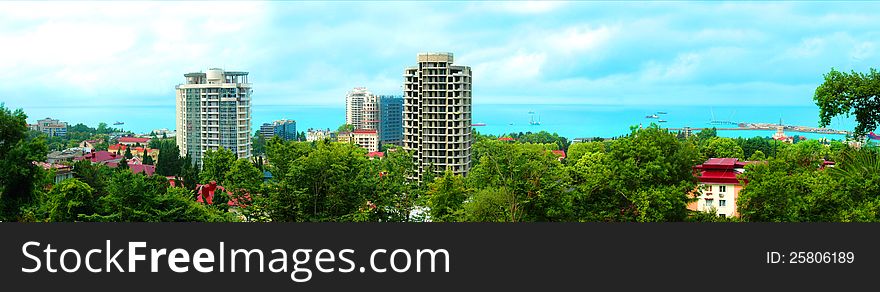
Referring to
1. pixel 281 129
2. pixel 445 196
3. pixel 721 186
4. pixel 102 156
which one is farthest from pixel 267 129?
pixel 445 196

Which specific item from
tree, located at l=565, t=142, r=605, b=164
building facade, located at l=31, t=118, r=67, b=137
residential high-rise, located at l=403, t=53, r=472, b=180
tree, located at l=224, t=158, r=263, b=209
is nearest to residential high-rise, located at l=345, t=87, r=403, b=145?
building facade, located at l=31, t=118, r=67, b=137

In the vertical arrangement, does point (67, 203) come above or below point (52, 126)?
below

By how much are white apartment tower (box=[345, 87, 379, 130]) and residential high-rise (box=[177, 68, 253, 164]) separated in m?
32.4

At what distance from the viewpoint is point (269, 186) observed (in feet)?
46.8

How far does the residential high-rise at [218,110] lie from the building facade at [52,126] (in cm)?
4124

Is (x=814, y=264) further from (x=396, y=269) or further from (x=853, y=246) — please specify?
(x=396, y=269)

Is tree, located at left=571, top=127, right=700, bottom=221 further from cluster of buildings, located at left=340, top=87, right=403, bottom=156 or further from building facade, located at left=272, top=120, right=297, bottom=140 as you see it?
building facade, located at left=272, top=120, right=297, bottom=140

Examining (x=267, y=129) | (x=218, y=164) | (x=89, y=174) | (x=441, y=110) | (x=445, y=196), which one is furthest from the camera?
(x=267, y=129)

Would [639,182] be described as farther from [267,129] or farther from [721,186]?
[267,129]

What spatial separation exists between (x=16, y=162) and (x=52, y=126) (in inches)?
3793

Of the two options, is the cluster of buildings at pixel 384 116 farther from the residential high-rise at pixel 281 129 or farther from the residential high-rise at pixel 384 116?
the residential high-rise at pixel 281 129

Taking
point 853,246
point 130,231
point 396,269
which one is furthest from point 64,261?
point 853,246

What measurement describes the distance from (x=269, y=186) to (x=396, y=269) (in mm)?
7105

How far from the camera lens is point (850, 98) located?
1281 centimetres
